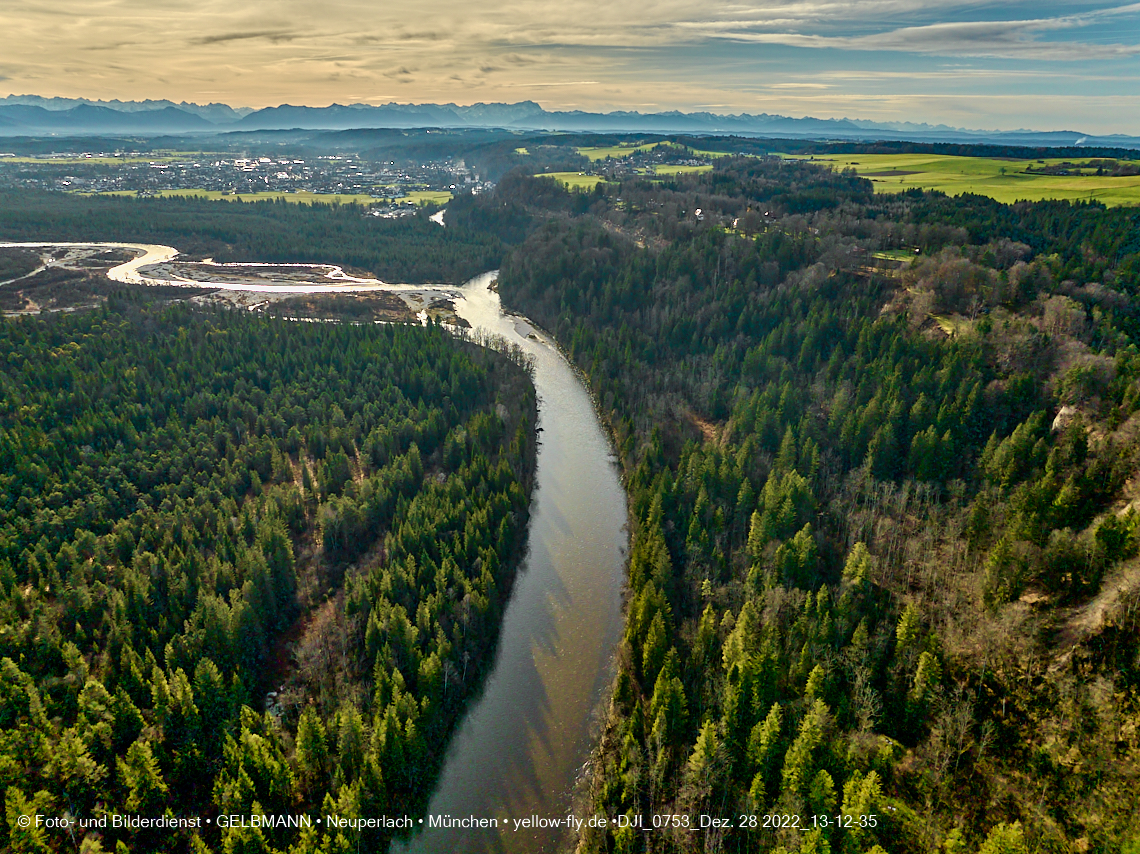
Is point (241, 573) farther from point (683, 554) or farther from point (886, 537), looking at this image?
point (886, 537)

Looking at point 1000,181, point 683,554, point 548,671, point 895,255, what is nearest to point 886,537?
point 683,554

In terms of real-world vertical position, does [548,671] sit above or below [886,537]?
below

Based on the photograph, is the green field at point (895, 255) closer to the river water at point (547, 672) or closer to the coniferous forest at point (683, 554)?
the coniferous forest at point (683, 554)

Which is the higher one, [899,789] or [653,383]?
[653,383]

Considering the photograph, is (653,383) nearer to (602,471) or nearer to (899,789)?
(602,471)

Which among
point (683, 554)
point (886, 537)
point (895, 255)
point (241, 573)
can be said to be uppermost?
point (895, 255)

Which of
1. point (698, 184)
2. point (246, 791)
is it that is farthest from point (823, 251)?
point (246, 791)

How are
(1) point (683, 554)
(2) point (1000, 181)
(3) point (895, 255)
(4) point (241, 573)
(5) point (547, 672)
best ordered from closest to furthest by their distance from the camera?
(5) point (547, 672) < (4) point (241, 573) < (1) point (683, 554) < (3) point (895, 255) < (2) point (1000, 181)
